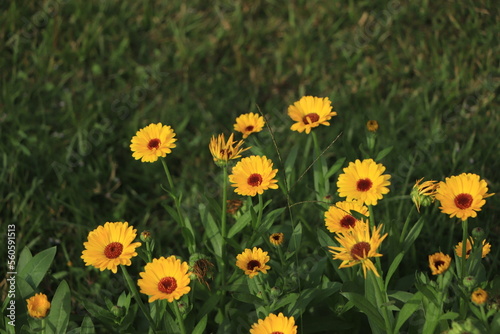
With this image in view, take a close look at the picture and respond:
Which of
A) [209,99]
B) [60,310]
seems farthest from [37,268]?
[209,99]

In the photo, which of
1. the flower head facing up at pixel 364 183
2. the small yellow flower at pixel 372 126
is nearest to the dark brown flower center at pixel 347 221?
the flower head facing up at pixel 364 183

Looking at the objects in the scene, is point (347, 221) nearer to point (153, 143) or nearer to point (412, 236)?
point (412, 236)

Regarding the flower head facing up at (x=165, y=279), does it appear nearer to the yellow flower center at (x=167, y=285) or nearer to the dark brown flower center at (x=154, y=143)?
the yellow flower center at (x=167, y=285)

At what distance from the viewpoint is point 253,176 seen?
1.83m

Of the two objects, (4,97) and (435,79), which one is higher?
(4,97)

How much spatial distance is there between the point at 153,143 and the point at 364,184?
0.65m

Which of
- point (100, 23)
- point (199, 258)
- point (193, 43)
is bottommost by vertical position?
point (199, 258)

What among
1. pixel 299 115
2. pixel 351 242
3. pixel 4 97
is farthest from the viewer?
pixel 4 97

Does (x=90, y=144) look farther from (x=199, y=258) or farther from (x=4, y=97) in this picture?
(x=199, y=258)

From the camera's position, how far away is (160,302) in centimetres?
187

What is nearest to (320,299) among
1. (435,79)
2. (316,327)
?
(316,327)

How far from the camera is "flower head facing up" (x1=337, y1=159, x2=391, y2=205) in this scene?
1690 mm

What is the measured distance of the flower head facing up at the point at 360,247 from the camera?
1519 millimetres

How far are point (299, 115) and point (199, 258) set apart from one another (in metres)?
0.58
